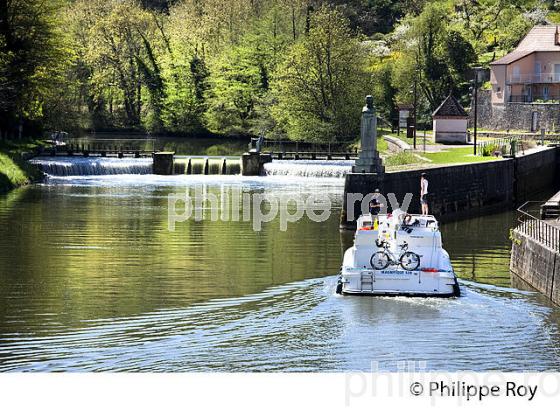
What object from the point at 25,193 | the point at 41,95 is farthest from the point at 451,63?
the point at 25,193

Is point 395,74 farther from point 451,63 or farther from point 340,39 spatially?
point 340,39

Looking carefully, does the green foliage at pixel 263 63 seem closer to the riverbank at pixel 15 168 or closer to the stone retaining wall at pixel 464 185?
the riverbank at pixel 15 168

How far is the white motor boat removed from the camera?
3372cm

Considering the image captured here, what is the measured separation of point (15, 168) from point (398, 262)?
133 ft

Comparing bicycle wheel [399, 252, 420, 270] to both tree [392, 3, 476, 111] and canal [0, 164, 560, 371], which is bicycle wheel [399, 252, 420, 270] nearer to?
canal [0, 164, 560, 371]

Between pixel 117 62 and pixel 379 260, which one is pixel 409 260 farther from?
pixel 117 62

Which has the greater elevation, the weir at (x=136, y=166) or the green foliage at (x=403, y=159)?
the green foliage at (x=403, y=159)

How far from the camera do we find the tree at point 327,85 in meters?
98.9

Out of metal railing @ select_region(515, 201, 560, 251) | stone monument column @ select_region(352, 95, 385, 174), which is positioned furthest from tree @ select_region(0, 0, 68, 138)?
metal railing @ select_region(515, 201, 560, 251)

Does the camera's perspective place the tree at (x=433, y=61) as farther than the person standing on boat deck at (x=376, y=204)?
Yes

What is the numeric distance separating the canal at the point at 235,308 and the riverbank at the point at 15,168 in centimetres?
1700

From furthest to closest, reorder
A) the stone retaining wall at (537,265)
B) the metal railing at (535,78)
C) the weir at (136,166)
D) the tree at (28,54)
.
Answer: the metal railing at (535,78) < the weir at (136,166) < the tree at (28,54) < the stone retaining wall at (537,265)

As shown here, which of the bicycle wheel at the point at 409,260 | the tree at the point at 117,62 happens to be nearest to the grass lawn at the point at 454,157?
the bicycle wheel at the point at 409,260

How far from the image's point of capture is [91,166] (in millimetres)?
76062
